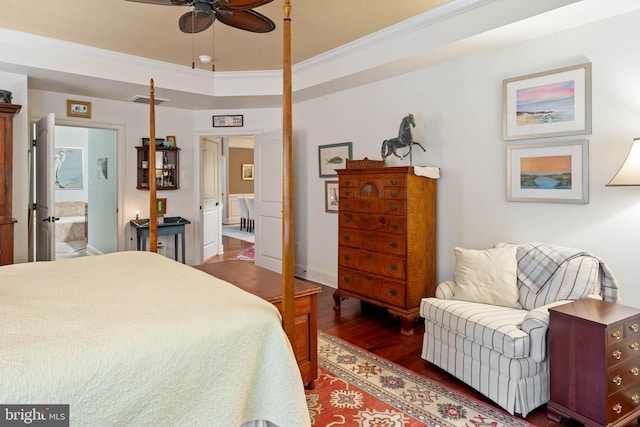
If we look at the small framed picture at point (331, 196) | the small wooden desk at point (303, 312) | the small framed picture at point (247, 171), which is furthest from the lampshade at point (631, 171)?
the small framed picture at point (247, 171)

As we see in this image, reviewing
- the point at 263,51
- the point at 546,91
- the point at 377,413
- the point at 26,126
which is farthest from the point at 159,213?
the point at 546,91

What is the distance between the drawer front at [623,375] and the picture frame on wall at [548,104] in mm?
1545

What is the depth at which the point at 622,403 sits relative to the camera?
1997mm

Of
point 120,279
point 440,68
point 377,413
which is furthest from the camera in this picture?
point 440,68

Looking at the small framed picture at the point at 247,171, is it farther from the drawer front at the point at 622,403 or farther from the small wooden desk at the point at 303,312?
the drawer front at the point at 622,403

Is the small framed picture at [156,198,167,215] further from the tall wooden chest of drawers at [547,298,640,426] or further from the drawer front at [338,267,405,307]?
the tall wooden chest of drawers at [547,298,640,426]

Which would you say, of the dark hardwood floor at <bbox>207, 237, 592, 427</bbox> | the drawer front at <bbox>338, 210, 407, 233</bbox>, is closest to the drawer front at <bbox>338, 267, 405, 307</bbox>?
the dark hardwood floor at <bbox>207, 237, 592, 427</bbox>

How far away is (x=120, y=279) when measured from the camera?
6.28 feet

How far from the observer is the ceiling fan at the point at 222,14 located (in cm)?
216

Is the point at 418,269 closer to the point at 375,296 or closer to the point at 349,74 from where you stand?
the point at 375,296

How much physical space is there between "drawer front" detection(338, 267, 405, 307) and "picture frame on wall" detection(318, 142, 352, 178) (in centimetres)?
137

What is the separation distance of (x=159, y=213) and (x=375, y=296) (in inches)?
133

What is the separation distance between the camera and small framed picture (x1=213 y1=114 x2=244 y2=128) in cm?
573

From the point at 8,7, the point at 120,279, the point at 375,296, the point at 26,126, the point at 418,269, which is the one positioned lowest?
the point at 375,296
